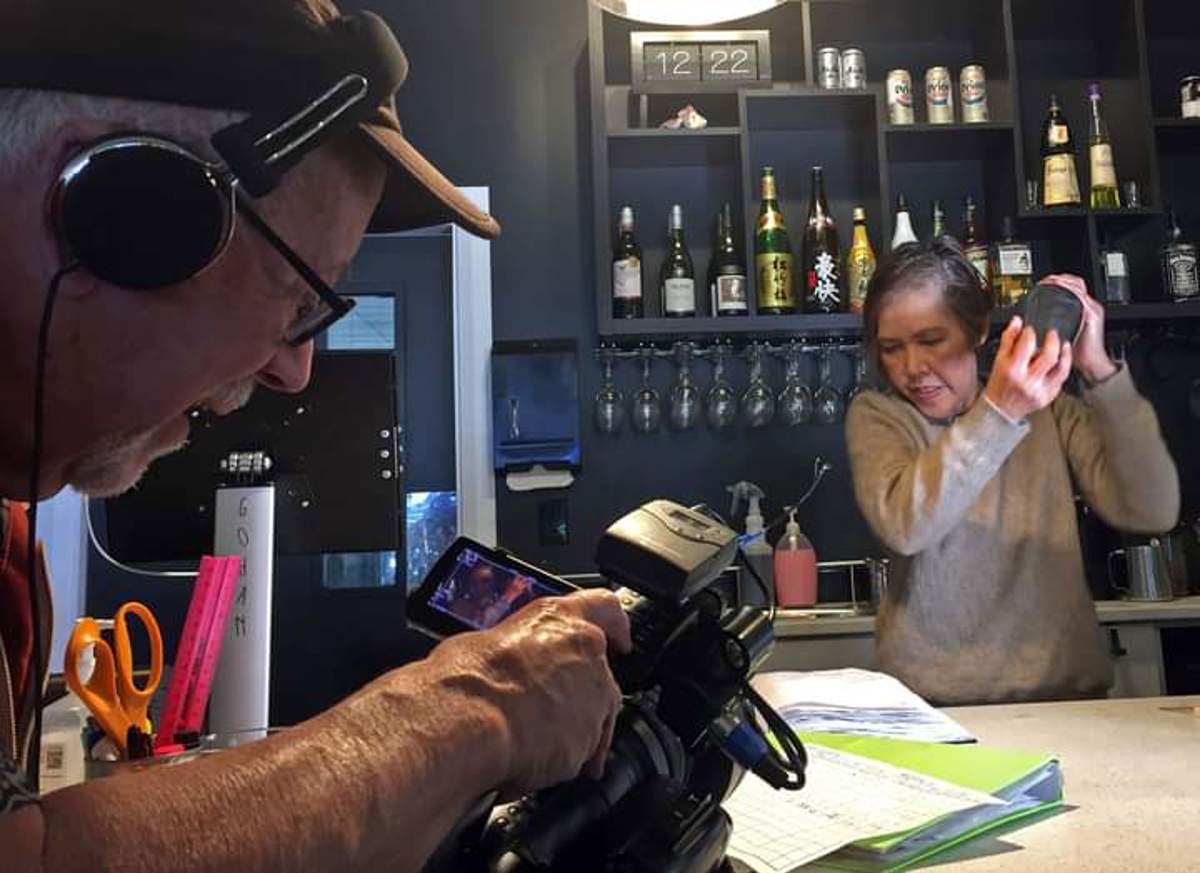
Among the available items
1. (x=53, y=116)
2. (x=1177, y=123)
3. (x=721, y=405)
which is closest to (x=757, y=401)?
(x=721, y=405)

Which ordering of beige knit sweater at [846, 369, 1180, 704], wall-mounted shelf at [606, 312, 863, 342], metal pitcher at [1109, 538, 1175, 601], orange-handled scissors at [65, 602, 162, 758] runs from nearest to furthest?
orange-handled scissors at [65, 602, 162, 758], beige knit sweater at [846, 369, 1180, 704], metal pitcher at [1109, 538, 1175, 601], wall-mounted shelf at [606, 312, 863, 342]

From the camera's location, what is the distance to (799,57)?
2762 mm

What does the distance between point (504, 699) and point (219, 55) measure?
36cm

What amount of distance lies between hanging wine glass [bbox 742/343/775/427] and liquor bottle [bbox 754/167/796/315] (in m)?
0.16

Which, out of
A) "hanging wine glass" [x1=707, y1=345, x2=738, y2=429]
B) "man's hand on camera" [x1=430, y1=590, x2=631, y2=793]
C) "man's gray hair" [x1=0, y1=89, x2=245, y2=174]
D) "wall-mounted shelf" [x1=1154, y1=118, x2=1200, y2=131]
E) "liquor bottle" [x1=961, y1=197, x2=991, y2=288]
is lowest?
"man's hand on camera" [x1=430, y1=590, x2=631, y2=793]

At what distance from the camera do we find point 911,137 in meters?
2.65

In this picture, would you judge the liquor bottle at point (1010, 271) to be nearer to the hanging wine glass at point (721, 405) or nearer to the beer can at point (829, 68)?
the beer can at point (829, 68)

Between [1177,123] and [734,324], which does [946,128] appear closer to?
[1177,123]

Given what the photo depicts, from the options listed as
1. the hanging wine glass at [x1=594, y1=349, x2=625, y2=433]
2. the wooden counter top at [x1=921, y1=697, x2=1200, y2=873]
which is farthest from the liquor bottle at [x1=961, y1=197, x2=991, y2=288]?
the wooden counter top at [x1=921, y1=697, x2=1200, y2=873]

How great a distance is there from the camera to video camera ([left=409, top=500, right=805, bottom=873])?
1.74ft

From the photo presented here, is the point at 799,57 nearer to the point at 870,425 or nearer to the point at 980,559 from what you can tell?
the point at 870,425

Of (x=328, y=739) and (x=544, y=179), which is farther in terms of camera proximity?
(x=544, y=179)

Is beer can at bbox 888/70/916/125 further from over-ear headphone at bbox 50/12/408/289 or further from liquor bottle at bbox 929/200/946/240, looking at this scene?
over-ear headphone at bbox 50/12/408/289

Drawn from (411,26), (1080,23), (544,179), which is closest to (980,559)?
(544,179)
